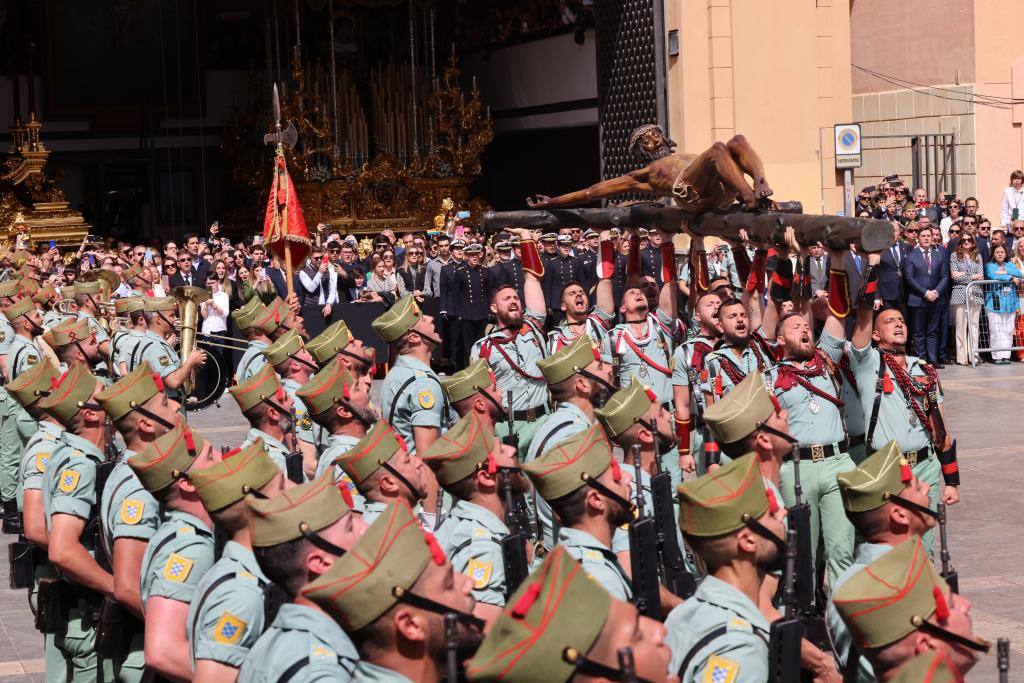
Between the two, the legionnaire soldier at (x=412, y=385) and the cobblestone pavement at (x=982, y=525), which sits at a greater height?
the legionnaire soldier at (x=412, y=385)

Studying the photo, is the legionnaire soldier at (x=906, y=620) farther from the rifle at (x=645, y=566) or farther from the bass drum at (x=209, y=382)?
the bass drum at (x=209, y=382)

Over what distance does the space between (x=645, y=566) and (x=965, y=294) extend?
46.3 feet

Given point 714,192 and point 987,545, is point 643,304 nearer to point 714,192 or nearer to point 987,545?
point 714,192

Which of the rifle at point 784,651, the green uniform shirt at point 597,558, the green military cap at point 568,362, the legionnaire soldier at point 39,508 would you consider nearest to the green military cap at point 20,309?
the legionnaire soldier at point 39,508

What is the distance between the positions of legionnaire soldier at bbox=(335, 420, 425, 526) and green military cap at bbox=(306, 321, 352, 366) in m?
3.49

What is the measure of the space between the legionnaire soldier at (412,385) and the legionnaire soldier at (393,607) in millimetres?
4707

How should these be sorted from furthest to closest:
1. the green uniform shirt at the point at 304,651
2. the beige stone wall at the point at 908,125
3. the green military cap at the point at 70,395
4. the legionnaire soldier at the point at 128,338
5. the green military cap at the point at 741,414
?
the beige stone wall at the point at 908,125, the legionnaire soldier at the point at 128,338, the green military cap at the point at 70,395, the green military cap at the point at 741,414, the green uniform shirt at the point at 304,651

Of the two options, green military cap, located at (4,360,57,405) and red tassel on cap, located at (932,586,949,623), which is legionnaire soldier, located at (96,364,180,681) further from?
red tassel on cap, located at (932,586,949,623)

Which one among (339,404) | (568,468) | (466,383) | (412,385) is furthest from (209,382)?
(568,468)

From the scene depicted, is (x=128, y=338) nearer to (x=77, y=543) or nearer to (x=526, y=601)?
(x=77, y=543)

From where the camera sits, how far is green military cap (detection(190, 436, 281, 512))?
17.3 ft

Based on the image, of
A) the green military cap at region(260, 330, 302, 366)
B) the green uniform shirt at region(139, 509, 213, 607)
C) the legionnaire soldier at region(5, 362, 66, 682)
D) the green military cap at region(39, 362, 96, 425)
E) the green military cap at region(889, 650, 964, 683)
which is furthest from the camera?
the green military cap at region(260, 330, 302, 366)

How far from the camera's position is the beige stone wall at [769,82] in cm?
2034

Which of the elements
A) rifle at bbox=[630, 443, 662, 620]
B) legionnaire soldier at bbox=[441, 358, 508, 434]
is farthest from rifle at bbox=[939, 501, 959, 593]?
legionnaire soldier at bbox=[441, 358, 508, 434]
